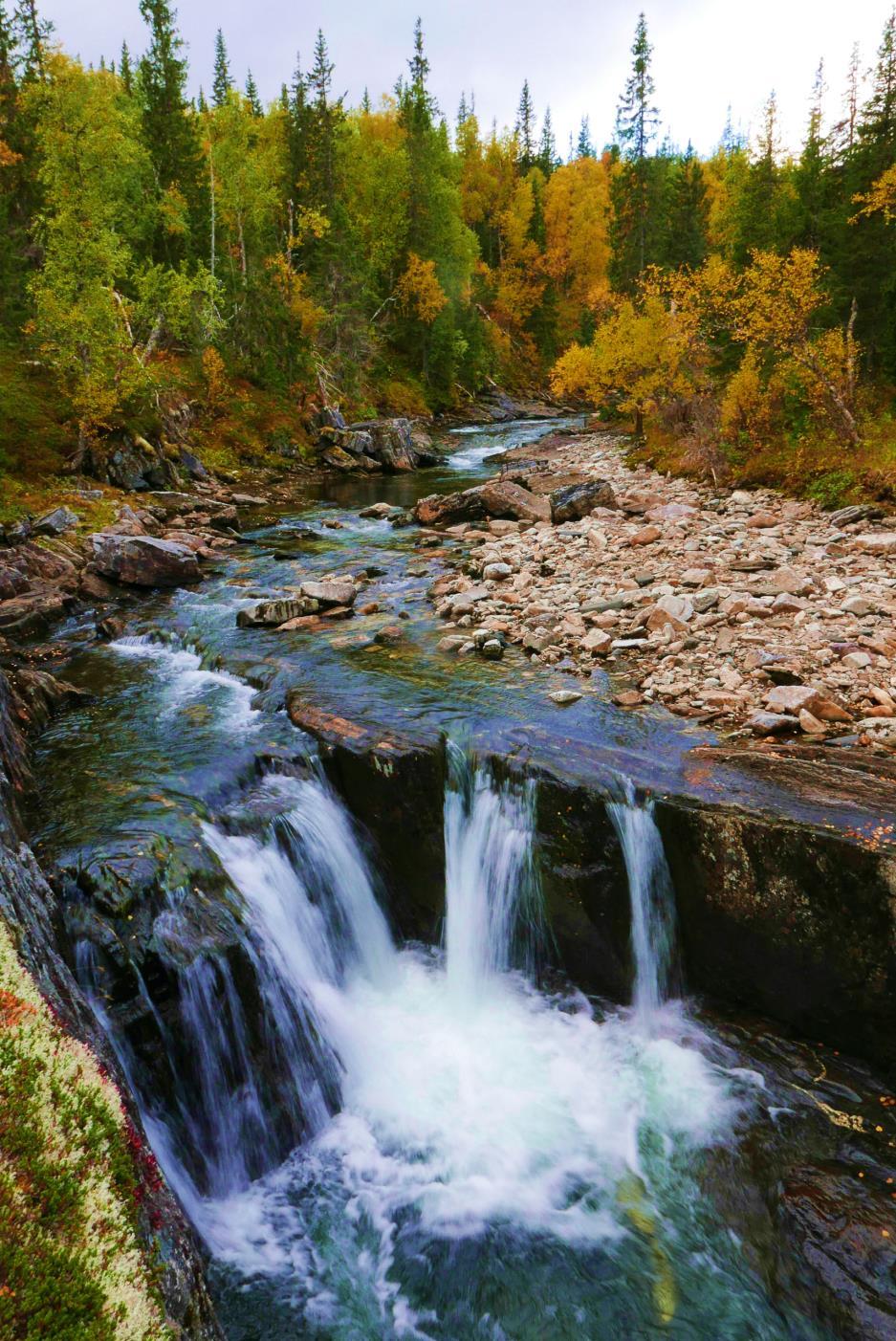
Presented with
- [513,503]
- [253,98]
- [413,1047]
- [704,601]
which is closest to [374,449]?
[513,503]

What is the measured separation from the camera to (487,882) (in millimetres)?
8477

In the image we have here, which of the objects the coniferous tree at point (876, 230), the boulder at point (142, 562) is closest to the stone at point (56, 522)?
the boulder at point (142, 562)

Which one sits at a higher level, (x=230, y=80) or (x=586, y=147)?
(x=586, y=147)

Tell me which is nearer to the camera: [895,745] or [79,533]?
[895,745]

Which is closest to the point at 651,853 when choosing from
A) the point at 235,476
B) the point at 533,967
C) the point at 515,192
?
the point at 533,967

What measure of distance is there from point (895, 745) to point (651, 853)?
3.15 metres

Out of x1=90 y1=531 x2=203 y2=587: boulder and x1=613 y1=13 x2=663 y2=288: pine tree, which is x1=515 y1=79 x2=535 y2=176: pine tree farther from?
x1=90 y1=531 x2=203 y2=587: boulder

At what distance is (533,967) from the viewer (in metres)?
8.30

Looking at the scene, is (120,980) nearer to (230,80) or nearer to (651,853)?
(651,853)

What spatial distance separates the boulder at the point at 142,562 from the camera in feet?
55.3

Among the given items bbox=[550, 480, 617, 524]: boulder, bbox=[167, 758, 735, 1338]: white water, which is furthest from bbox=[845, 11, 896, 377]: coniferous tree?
bbox=[167, 758, 735, 1338]: white water

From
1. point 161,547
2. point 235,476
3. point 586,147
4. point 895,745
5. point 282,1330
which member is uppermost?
point 586,147

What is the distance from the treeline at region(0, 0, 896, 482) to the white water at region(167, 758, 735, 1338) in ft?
57.5

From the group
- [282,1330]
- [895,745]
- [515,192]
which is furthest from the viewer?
[515,192]
